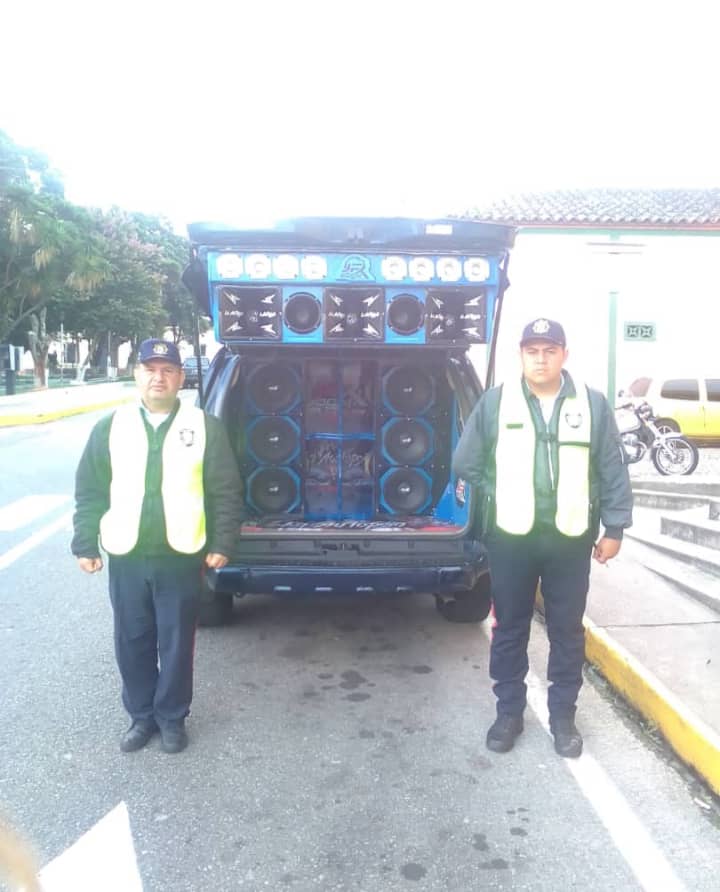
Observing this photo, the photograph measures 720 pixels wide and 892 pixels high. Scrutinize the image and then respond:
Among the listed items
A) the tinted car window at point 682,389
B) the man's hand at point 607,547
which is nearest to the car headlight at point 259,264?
the man's hand at point 607,547

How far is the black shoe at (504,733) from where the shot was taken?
3.77m

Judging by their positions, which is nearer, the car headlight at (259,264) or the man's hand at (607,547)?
the man's hand at (607,547)

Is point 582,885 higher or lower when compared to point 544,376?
lower

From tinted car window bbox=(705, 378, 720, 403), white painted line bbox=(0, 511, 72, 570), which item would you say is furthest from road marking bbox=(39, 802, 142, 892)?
tinted car window bbox=(705, 378, 720, 403)

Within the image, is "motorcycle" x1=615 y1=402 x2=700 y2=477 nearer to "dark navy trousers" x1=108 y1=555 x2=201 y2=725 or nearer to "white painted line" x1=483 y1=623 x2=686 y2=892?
"white painted line" x1=483 y1=623 x2=686 y2=892

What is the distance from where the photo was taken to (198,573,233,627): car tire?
5297 millimetres

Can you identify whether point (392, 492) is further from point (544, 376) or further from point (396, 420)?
point (544, 376)

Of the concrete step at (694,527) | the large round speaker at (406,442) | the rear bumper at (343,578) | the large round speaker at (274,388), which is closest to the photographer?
the rear bumper at (343,578)

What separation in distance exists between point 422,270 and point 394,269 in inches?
6.1

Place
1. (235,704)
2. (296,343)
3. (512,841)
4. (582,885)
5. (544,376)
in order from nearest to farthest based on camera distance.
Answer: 1. (582,885)
2. (512,841)
3. (544,376)
4. (235,704)
5. (296,343)

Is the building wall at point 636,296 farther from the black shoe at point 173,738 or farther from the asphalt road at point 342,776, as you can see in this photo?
the black shoe at point 173,738

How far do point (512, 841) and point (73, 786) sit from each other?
5.62 ft

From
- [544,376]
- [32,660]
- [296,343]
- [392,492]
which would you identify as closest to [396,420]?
[392,492]

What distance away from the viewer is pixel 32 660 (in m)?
4.87
